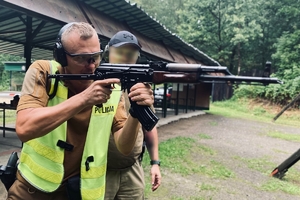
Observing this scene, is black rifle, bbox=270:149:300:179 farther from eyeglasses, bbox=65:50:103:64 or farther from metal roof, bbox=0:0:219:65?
eyeglasses, bbox=65:50:103:64

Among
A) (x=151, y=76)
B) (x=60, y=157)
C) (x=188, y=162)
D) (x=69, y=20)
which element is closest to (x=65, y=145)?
(x=60, y=157)

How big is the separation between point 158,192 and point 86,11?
365 cm

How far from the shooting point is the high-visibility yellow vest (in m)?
1.68

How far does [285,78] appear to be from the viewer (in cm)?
2302

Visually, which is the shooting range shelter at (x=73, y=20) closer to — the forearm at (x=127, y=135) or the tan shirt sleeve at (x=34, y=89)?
the tan shirt sleeve at (x=34, y=89)

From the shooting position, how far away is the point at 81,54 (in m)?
1.65

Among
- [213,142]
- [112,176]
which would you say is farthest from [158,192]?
[213,142]

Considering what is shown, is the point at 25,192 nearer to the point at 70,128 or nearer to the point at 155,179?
the point at 70,128

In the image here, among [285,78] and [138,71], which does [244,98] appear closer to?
[285,78]

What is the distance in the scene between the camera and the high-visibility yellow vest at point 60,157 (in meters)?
1.68

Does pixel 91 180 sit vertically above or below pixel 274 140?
above

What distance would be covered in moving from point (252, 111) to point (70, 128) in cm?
2268

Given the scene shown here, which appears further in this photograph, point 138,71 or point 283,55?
point 283,55

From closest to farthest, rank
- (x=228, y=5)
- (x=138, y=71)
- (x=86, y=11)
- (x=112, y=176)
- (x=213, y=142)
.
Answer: (x=138, y=71) < (x=112, y=176) < (x=86, y=11) < (x=213, y=142) < (x=228, y=5)
